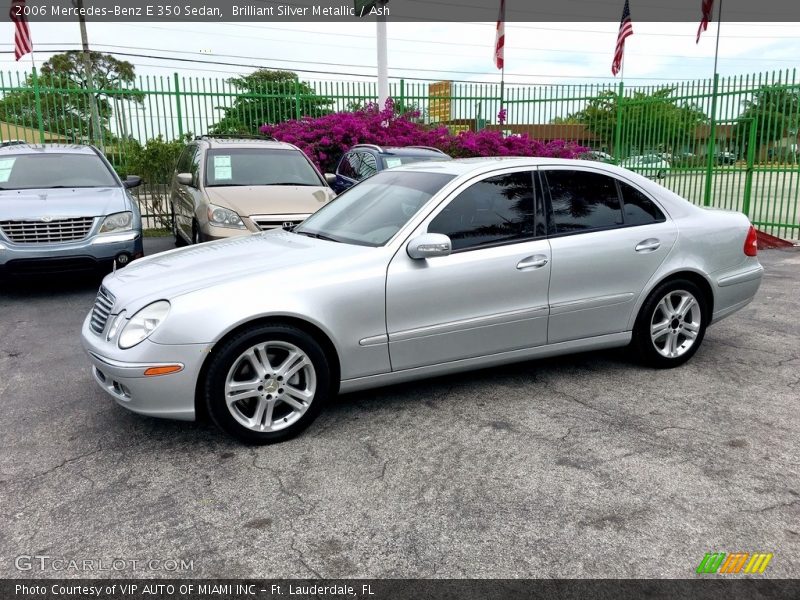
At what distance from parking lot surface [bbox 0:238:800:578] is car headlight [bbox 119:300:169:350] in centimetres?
64

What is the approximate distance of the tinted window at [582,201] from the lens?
467 cm

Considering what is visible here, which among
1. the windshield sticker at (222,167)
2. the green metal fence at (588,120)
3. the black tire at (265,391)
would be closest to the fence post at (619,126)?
the green metal fence at (588,120)

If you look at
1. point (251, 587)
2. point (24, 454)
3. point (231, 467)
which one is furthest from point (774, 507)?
point (24, 454)

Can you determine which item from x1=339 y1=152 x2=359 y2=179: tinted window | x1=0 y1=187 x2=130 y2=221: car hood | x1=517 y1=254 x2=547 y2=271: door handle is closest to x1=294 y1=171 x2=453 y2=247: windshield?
x1=517 y1=254 x2=547 y2=271: door handle

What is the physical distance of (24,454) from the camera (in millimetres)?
3770

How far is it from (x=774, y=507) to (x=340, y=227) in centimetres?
303

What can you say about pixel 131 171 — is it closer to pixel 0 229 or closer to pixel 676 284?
pixel 0 229

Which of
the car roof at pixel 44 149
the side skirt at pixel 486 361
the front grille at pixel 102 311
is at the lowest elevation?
the side skirt at pixel 486 361

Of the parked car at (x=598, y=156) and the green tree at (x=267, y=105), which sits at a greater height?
the green tree at (x=267, y=105)

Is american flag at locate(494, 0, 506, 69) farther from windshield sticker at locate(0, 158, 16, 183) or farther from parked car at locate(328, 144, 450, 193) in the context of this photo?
windshield sticker at locate(0, 158, 16, 183)

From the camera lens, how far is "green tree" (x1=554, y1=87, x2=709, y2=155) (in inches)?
549

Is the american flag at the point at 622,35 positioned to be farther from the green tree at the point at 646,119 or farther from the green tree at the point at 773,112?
the green tree at the point at 773,112

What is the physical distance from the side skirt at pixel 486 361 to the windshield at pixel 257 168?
5045 millimetres

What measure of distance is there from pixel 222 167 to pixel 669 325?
593 centimetres
